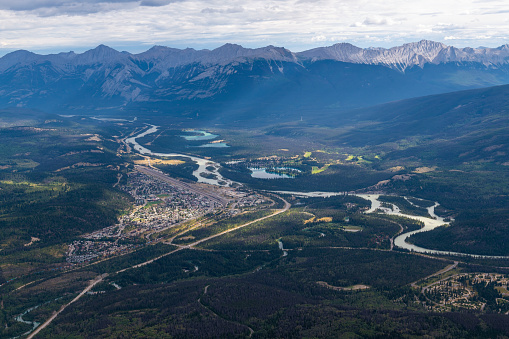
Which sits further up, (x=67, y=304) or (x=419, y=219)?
(x=67, y=304)

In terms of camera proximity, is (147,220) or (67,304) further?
(147,220)

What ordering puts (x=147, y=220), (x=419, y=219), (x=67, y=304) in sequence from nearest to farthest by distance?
(x=67, y=304) → (x=419, y=219) → (x=147, y=220)

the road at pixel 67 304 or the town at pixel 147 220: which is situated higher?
the road at pixel 67 304

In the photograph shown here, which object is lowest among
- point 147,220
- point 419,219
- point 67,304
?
point 419,219

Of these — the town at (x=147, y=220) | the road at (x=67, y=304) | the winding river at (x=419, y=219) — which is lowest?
the winding river at (x=419, y=219)

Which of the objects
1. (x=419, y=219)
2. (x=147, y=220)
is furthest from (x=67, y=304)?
(x=419, y=219)

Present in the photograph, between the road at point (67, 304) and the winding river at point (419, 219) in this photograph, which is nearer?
the road at point (67, 304)

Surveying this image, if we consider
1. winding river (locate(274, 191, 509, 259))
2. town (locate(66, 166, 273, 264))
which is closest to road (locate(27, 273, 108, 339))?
town (locate(66, 166, 273, 264))

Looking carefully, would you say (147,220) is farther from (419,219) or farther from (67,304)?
(419,219)

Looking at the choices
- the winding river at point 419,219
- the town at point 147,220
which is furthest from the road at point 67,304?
the winding river at point 419,219

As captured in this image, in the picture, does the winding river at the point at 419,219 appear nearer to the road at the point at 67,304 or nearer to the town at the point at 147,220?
the town at the point at 147,220

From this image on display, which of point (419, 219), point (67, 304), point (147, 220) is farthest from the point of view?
point (147, 220)

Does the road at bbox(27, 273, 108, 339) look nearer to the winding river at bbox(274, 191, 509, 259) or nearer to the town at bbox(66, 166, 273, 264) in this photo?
the town at bbox(66, 166, 273, 264)
